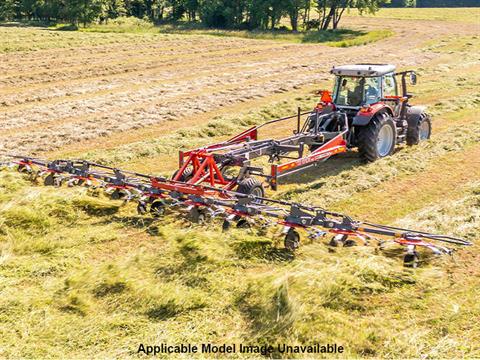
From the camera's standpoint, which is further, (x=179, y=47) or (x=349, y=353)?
(x=179, y=47)

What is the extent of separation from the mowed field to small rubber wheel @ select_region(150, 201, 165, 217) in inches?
6.1

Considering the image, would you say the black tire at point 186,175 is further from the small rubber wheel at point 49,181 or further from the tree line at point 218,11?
the tree line at point 218,11

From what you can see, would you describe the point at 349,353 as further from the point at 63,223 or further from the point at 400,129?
the point at 400,129

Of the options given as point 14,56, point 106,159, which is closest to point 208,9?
point 14,56

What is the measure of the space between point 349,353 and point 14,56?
29.4 meters

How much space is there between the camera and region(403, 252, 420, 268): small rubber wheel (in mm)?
6637

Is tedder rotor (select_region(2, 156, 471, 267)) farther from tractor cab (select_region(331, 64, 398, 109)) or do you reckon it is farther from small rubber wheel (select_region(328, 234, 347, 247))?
tractor cab (select_region(331, 64, 398, 109))

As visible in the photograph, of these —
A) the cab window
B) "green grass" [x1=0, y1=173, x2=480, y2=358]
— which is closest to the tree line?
the cab window

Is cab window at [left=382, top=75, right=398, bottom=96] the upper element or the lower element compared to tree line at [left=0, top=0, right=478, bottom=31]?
lower

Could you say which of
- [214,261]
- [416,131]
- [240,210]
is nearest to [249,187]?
[240,210]

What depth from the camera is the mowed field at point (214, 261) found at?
5.52m

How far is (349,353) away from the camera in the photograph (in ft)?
16.9

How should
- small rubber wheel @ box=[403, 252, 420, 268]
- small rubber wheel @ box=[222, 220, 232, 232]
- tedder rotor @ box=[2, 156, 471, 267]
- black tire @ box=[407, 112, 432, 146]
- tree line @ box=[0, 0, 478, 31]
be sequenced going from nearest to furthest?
small rubber wheel @ box=[403, 252, 420, 268] → tedder rotor @ box=[2, 156, 471, 267] → small rubber wheel @ box=[222, 220, 232, 232] → black tire @ box=[407, 112, 432, 146] → tree line @ box=[0, 0, 478, 31]

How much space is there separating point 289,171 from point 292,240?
262 centimetres
